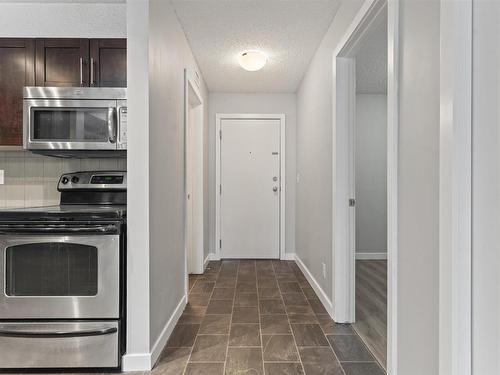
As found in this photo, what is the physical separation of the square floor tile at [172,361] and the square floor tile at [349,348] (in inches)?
36.9

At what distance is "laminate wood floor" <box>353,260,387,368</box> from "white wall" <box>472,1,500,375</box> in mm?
972

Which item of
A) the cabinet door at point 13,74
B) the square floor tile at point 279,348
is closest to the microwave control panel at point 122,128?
the cabinet door at point 13,74

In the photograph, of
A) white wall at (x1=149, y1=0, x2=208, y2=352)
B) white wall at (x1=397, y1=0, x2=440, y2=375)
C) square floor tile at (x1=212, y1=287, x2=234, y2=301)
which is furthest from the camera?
square floor tile at (x1=212, y1=287, x2=234, y2=301)

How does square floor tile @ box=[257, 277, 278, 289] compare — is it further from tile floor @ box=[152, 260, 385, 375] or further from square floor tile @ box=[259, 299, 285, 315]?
square floor tile @ box=[259, 299, 285, 315]

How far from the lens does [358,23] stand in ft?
6.34

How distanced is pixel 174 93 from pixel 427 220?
77.4 inches

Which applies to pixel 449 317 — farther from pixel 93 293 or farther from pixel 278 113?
pixel 278 113

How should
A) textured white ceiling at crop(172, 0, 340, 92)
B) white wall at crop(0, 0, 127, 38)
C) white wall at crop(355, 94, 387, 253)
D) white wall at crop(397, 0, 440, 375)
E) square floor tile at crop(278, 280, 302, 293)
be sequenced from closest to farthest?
white wall at crop(397, 0, 440, 375)
white wall at crop(0, 0, 127, 38)
textured white ceiling at crop(172, 0, 340, 92)
square floor tile at crop(278, 280, 302, 293)
white wall at crop(355, 94, 387, 253)

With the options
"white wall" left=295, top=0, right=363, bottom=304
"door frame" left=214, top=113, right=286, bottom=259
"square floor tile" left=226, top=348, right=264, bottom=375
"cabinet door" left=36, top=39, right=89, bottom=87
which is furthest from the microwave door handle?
"door frame" left=214, top=113, right=286, bottom=259

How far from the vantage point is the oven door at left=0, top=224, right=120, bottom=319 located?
1.73 meters

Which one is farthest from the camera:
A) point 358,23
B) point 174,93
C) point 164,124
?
point 174,93

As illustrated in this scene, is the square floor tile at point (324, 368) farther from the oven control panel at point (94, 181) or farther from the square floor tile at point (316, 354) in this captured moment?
the oven control panel at point (94, 181)

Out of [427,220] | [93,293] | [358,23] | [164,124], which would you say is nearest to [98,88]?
[164,124]

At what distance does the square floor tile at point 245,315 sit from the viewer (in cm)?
242
